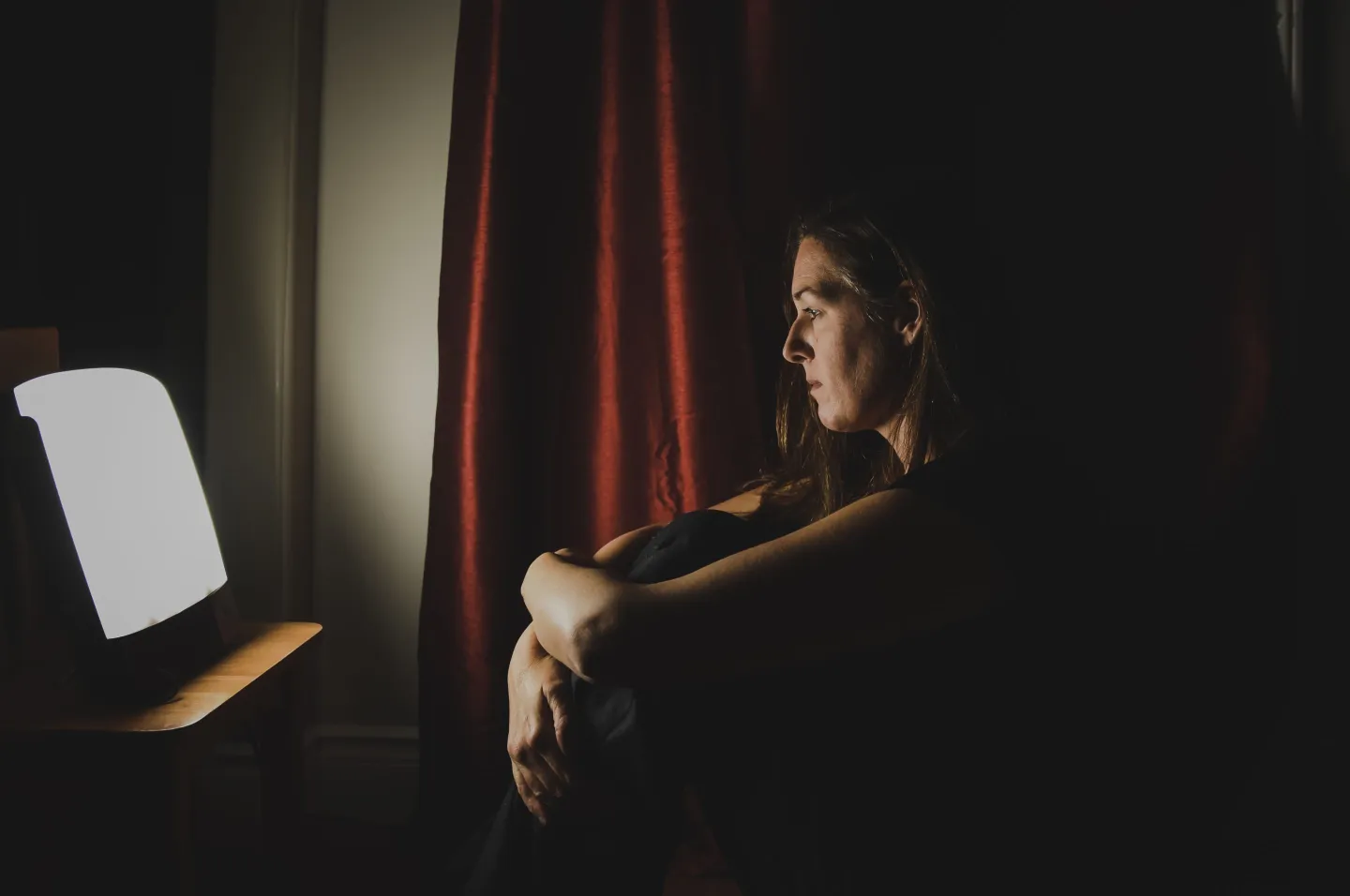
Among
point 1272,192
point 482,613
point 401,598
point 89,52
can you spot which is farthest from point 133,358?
point 1272,192

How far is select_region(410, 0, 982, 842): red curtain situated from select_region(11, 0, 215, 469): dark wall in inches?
18.9

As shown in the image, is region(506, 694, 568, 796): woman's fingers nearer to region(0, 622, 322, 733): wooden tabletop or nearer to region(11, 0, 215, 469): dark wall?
region(0, 622, 322, 733): wooden tabletop

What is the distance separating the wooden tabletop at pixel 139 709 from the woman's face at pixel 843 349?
78 cm

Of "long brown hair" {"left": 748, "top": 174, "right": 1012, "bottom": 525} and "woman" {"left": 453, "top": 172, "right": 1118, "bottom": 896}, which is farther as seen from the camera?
"long brown hair" {"left": 748, "top": 174, "right": 1012, "bottom": 525}

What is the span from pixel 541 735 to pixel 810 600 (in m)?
0.32

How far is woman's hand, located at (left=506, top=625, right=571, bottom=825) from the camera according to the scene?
86cm

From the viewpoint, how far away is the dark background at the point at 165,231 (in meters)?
1.30

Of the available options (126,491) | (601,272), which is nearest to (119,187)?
(126,491)

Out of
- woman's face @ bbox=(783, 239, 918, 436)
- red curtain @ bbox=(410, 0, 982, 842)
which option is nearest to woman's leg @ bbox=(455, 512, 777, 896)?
woman's face @ bbox=(783, 239, 918, 436)

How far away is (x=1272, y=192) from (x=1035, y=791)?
0.98 meters

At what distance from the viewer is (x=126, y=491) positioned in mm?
1003

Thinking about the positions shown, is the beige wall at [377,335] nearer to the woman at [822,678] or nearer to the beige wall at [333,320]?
the beige wall at [333,320]

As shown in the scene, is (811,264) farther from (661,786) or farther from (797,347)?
(661,786)

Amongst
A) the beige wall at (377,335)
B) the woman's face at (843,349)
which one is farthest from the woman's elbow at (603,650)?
the beige wall at (377,335)
